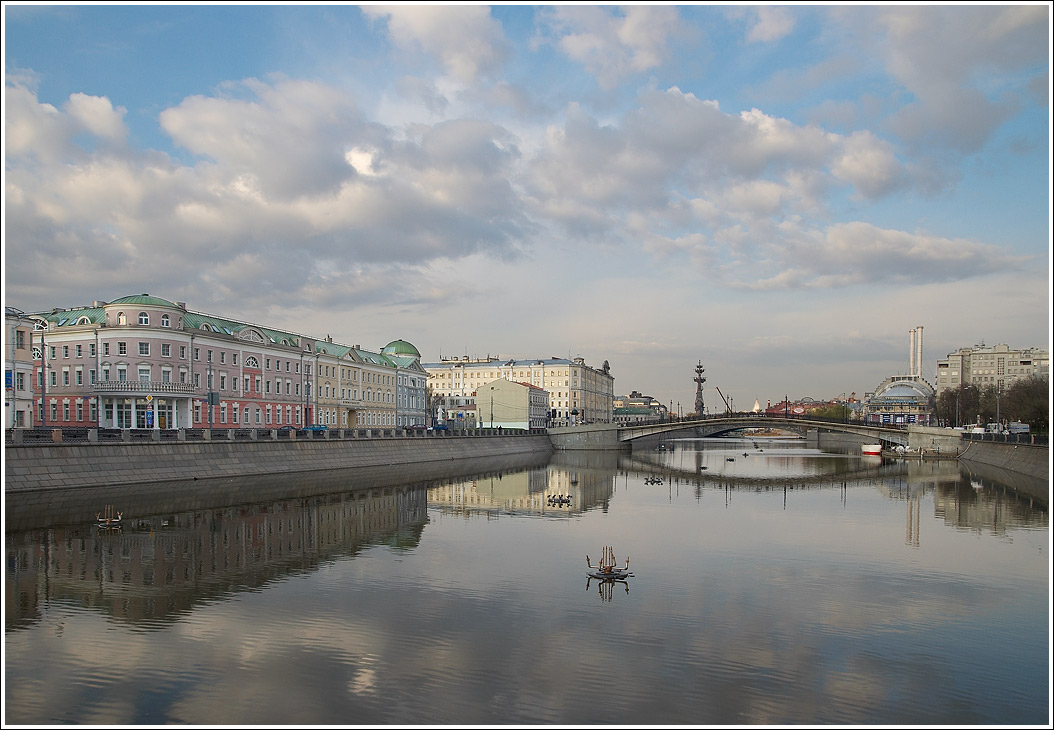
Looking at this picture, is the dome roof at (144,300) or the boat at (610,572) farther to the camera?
the dome roof at (144,300)

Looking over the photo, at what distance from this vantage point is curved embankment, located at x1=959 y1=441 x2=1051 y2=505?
57531mm

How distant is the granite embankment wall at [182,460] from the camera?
138 ft

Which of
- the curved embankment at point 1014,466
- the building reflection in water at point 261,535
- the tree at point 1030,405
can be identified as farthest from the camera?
the tree at point 1030,405

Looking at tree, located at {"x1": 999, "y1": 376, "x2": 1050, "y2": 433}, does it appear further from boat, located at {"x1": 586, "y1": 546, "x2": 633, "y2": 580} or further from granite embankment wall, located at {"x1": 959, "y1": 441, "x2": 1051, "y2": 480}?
boat, located at {"x1": 586, "y1": 546, "x2": 633, "y2": 580}

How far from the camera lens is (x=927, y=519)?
140ft

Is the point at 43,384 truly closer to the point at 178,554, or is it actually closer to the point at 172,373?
the point at 172,373

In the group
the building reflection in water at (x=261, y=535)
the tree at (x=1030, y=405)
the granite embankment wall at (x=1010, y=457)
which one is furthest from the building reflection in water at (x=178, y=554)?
the tree at (x=1030, y=405)

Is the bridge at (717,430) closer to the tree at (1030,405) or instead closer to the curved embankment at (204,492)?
the tree at (1030,405)

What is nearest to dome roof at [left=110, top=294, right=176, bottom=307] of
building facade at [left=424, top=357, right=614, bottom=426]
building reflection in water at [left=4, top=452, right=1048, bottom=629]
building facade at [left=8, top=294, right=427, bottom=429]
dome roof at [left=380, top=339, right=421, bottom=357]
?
building facade at [left=8, top=294, right=427, bottom=429]

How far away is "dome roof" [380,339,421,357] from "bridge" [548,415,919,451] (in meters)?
28.3

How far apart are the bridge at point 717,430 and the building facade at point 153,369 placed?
51.9 meters

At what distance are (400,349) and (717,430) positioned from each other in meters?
64.3

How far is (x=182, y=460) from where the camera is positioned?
5159cm

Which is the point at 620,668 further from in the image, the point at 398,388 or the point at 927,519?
the point at 398,388
